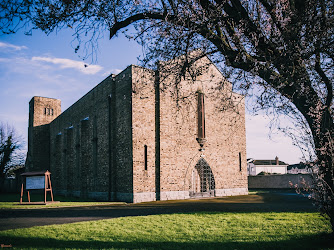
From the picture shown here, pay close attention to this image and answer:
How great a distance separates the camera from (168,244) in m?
6.12

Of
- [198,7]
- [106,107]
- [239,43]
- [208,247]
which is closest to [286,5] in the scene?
[239,43]

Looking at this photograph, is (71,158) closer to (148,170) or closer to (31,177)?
(31,177)

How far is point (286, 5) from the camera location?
621cm

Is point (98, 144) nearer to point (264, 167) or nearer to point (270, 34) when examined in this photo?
point (270, 34)

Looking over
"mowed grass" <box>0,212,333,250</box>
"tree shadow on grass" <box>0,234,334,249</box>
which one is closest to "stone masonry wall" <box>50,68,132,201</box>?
"mowed grass" <box>0,212,333,250</box>

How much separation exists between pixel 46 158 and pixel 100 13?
32236 millimetres

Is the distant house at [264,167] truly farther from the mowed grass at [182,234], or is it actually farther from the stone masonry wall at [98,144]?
the mowed grass at [182,234]

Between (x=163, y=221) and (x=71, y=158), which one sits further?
(x=71, y=158)

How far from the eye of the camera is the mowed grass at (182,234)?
6.09 metres

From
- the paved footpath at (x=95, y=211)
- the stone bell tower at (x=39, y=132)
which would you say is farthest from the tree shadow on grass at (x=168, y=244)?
the stone bell tower at (x=39, y=132)

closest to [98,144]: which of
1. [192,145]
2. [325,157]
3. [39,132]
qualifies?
[192,145]

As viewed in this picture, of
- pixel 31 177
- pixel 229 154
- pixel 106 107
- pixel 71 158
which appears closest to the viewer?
pixel 31 177

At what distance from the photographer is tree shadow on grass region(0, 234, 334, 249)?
5.91 m

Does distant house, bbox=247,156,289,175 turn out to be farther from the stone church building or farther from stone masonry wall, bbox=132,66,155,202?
stone masonry wall, bbox=132,66,155,202
